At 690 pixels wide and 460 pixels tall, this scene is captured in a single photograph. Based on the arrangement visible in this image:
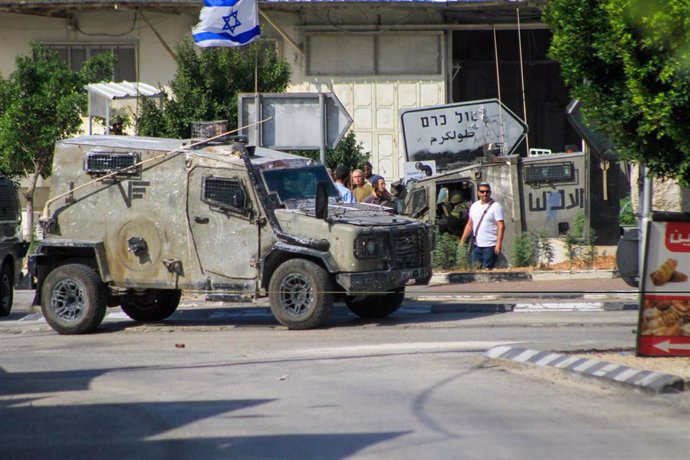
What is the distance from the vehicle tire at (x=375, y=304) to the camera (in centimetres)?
1440

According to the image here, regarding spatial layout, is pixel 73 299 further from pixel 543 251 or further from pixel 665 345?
pixel 543 251

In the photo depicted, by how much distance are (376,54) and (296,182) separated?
19.7m

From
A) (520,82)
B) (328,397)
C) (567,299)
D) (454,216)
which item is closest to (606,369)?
(328,397)

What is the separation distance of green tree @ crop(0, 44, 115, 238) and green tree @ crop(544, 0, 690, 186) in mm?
18737

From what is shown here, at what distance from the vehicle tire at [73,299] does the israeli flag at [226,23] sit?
8256 mm

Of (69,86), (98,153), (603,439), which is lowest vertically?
(603,439)

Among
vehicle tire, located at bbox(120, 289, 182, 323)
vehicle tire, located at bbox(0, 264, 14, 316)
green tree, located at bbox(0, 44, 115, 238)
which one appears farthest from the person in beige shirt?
green tree, located at bbox(0, 44, 115, 238)

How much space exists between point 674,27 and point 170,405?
4878mm

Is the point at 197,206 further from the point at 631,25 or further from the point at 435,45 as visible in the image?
the point at 435,45

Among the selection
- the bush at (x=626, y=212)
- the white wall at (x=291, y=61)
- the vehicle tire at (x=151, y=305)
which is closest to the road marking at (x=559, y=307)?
the vehicle tire at (x=151, y=305)

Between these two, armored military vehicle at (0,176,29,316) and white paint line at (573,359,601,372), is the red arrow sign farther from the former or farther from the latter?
armored military vehicle at (0,176,29,316)

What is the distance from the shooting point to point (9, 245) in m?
16.6

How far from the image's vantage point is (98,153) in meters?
13.9

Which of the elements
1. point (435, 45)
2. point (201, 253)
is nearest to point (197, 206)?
point (201, 253)
